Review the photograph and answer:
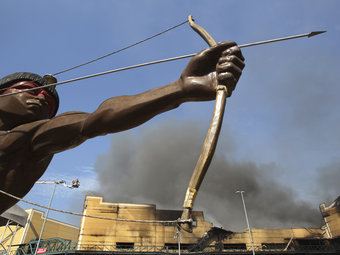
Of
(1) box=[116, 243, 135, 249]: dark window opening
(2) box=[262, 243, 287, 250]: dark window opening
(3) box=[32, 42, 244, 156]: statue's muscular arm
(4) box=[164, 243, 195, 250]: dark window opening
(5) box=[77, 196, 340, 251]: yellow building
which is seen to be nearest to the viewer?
(3) box=[32, 42, 244, 156]: statue's muscular arm

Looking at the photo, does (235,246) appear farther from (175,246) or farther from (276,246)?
(175,246)

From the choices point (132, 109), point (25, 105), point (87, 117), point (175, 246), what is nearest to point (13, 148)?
point (25, 105)

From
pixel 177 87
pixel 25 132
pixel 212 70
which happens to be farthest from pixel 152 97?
pixel 25 132

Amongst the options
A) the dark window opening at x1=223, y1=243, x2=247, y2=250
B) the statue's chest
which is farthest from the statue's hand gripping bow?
the dark window opening at x1=223, y1=243, x2=247, y2=250

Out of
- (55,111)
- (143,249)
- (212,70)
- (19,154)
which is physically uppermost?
(143,249)

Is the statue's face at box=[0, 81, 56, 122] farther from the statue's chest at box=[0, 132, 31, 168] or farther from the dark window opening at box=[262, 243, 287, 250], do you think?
the dark window opening at box=[262, 243, 287, 250]

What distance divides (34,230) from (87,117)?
43489mm

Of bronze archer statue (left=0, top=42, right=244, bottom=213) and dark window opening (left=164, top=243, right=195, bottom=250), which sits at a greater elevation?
dark window opening (left=164, top=243, right=195, bottom=250)

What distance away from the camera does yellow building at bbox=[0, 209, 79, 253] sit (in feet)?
119

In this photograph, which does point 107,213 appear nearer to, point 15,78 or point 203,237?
point 203,237

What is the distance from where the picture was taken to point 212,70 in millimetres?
2525

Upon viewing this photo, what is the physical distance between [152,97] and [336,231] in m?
47.5

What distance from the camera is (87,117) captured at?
2.64 meters

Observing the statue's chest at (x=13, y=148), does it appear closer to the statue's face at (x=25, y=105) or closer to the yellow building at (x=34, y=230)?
the statue's face at (x=25, y=105)
